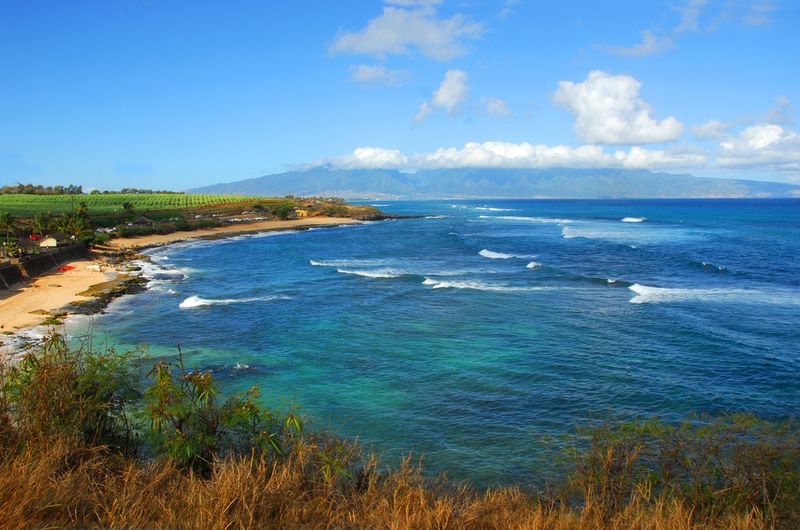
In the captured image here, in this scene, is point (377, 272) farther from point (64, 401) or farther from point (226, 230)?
point (226, 230)

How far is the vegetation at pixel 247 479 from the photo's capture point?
830 cm

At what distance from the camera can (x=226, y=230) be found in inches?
4486

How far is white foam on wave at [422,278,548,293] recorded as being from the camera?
1731 inches

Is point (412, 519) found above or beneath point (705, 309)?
above

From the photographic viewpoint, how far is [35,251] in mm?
54469

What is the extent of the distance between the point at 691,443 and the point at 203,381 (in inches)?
446

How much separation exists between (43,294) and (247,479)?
41.8 meters

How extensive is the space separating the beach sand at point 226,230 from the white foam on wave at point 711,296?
7028 centimetres

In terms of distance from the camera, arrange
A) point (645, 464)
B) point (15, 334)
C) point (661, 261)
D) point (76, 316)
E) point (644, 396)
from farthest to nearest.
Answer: point (661, 261) < point (76, 316) < point (15, 334) < point (644, 396) < point (645, 464)

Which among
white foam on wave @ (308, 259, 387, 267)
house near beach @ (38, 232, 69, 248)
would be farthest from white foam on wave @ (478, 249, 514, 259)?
house near beach @ (38, 232, 69, 248)

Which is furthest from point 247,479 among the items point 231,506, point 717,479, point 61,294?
point 61,294

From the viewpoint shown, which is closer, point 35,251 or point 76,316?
point 76,316

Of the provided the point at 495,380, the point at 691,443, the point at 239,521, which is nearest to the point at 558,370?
the point at 495,380

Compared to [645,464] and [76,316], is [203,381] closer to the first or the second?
[645,464]
